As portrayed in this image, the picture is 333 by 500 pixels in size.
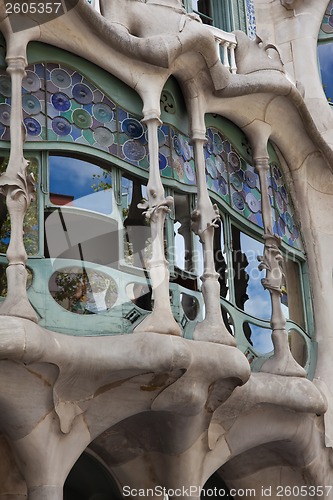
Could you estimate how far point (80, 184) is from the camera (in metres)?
10.6

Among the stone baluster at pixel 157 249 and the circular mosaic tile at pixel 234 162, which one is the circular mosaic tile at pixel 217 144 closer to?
the circular mosaic tile at pixel 234 162

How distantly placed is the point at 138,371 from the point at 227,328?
1.93m

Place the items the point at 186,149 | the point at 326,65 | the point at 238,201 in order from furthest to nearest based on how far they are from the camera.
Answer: the point at 326,65, the point at 238,201, the point at 186,149

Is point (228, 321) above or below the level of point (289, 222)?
below

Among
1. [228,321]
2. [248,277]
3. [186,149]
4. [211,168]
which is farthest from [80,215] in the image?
[248,277]

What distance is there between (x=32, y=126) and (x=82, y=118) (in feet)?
1.98

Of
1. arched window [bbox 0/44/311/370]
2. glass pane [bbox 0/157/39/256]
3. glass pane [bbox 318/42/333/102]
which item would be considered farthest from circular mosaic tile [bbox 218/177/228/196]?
glass pane [bbox 318/42/333/102]

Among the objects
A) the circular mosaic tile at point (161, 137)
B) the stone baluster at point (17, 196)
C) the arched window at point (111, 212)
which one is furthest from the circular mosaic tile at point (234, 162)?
the stone baluster at point (17, 196)

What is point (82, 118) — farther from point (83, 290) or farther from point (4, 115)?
point (83, 290)

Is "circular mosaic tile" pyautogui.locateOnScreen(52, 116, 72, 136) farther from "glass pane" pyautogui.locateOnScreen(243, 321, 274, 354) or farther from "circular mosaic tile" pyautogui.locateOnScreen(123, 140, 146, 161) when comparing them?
"glass pane" pyautogui.locateOnScreen(243, 321, 274, 354)

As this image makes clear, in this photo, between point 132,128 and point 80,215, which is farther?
point 132,128

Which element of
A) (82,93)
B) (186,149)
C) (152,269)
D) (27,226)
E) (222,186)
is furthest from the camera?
(222,186)

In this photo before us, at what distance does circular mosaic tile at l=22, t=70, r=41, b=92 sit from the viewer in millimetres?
10477

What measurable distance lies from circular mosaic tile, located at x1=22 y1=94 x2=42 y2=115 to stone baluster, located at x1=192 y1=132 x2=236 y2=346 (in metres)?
1.97
